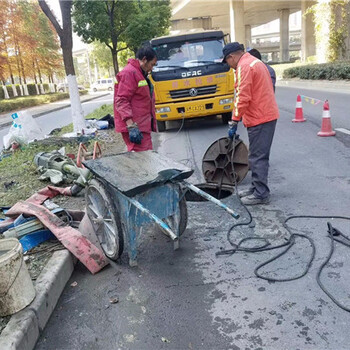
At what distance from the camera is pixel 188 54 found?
32.7ft

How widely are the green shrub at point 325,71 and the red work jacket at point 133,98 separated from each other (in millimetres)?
15758

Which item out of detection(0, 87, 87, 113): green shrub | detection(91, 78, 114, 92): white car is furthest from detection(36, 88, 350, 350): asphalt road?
detection(91, 78, 114, 92): white car

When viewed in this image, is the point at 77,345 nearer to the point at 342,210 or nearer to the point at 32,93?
the point at 342,210

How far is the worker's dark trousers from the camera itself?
4516 millimetres

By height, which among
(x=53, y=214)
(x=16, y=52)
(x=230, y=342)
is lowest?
(x=230, y=342)

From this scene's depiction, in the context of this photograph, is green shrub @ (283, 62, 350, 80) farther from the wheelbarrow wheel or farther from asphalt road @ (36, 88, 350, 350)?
the wheelbarrow wheel

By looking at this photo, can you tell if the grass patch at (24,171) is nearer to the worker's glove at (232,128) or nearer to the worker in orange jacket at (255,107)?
the worker's glove at (232,128)

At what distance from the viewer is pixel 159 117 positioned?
32.4 feet

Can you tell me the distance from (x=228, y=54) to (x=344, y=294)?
2877 millimetres

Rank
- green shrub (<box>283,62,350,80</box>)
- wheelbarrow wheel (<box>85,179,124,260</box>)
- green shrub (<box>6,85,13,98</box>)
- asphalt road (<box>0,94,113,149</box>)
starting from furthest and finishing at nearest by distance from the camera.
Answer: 1. green shrub (<box>6,85,13,98</box>)
2. green shrub (<box>283,62,350,80</box>)
3. asphalt road (<box>0,94,113,149</box>)
4. wheelbarrow wheel (<box>85,179,124,260</box>)

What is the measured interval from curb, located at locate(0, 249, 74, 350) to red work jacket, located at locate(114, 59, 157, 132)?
5.63 ft

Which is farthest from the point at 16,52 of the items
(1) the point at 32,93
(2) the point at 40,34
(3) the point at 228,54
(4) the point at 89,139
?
(3) the point at 228,54

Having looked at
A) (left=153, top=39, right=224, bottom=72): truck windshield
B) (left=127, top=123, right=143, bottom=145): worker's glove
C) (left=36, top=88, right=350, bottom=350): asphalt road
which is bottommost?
(left=36, top=88, right=350, bottom=350): asphalt road

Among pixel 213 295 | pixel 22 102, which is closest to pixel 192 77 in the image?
pixel 213 295
